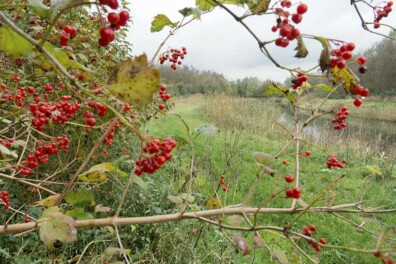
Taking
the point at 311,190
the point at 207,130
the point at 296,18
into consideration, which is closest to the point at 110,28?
the point at 296,18

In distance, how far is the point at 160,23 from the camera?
54.2 inches

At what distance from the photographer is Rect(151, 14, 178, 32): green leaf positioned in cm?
135

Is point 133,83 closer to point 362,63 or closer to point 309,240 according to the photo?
point 309,240

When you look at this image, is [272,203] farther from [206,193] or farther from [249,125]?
[249,125]

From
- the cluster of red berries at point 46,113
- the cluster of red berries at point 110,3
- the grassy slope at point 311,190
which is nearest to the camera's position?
the cluster of red berries at point 110,3

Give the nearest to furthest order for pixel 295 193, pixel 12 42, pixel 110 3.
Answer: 1. pixel 110 3
2. pixel 12 42
3. pixel 295 193

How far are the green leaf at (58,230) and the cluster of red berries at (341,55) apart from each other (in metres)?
0.79

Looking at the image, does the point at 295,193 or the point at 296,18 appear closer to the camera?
the point at 296,18

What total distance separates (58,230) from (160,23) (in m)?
0.91

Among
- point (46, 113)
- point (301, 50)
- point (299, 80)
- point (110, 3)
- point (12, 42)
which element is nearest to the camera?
point (110, 3)

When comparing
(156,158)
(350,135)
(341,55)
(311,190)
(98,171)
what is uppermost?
(341,55)

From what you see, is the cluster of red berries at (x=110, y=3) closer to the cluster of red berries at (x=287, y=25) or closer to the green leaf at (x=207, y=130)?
the cluster of red berries at (x=287, y=25)

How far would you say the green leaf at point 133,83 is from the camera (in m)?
0.65

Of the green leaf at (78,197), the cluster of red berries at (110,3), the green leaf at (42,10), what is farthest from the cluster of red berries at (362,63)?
the green leaf at (78,197)
